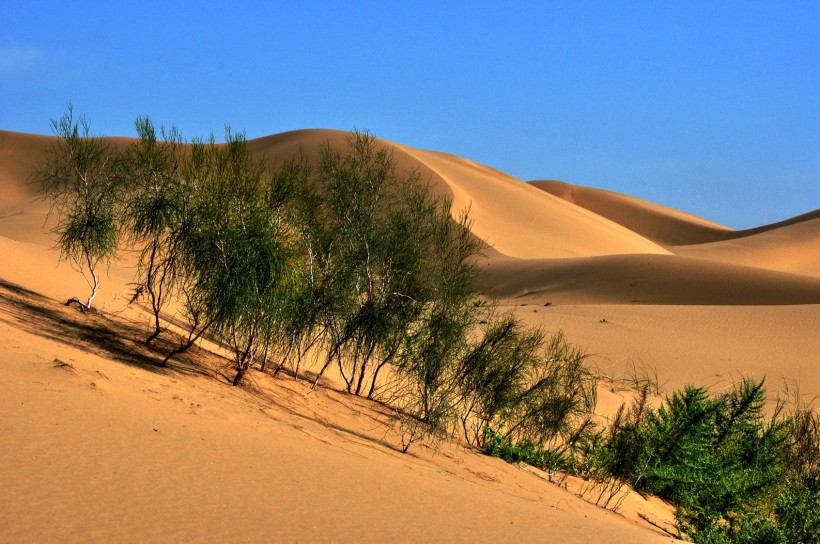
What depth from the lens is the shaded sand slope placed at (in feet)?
19.5

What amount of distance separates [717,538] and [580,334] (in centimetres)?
2024

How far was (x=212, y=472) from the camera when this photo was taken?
712cm

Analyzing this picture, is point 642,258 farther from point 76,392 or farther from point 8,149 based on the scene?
point 8,149

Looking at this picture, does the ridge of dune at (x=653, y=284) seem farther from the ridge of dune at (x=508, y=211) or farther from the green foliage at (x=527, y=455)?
the green foliage at (x=527, y=455)

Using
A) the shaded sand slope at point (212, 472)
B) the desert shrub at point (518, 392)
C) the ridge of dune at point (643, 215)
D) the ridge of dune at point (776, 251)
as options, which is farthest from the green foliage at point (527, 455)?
the ridge of dune at point (643, 215)

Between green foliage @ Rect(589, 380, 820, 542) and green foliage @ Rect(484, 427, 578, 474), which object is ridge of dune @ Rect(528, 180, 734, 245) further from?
green foliage @ Rect(484, 427, 578, 474)

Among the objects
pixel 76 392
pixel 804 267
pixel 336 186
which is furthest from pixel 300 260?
pixel 804 267

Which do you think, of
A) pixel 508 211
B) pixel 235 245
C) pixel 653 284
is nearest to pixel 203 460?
pixel 235 245

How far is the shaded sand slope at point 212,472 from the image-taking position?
5.94 metres

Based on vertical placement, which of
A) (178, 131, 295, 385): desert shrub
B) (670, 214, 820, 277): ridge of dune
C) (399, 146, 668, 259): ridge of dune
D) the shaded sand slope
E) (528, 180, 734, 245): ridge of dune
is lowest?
the shaded sand slope

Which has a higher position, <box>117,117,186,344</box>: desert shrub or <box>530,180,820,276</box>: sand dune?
<box>530,180,820,276</box>: sand dune

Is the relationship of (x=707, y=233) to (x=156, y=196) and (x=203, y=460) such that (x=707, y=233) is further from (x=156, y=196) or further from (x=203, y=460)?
(x=203, y=460)

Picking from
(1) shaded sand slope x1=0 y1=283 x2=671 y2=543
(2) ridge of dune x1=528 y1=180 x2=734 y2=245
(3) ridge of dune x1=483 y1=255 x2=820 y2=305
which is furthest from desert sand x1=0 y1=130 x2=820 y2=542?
(2) ridge of dune x1=528 y1=180 x2=734 y2=245

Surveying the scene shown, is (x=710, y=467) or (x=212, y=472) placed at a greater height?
(x=710, y=467)
